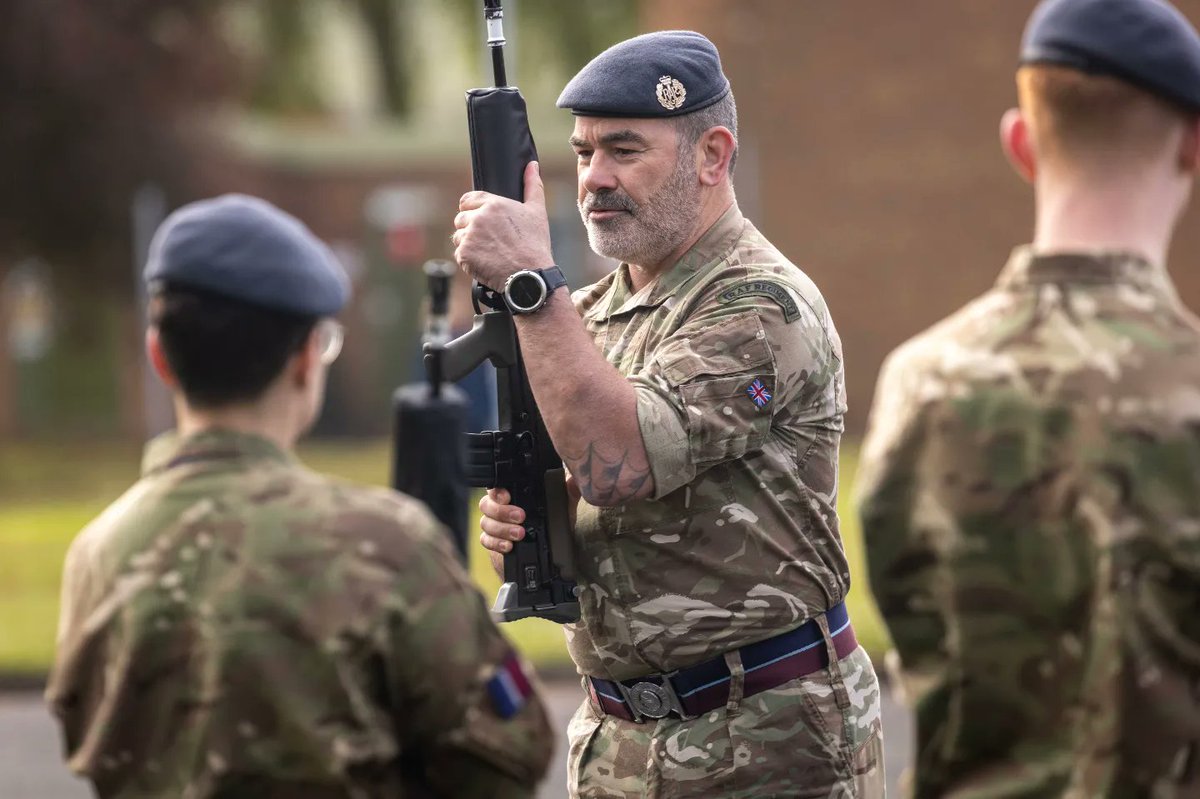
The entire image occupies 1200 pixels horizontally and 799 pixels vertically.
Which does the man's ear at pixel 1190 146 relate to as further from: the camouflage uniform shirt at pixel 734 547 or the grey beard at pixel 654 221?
the grey beard at pixel 654 221

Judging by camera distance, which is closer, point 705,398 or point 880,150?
point 705,398

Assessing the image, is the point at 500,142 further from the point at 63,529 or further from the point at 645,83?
→ the point at 63,529

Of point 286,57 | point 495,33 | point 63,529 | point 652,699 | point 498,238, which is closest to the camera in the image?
point 498,238

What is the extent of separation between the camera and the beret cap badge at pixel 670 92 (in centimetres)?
381

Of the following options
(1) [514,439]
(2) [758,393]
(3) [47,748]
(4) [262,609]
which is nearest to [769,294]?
(2) [758,393]

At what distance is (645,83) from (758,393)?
69 centimetres

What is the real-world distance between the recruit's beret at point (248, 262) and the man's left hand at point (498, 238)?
73 centimetres

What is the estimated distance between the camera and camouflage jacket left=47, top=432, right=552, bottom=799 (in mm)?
2654

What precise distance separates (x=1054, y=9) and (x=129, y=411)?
2846cm

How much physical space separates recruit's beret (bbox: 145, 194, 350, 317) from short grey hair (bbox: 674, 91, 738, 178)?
1176mm

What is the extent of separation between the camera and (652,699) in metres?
3.73

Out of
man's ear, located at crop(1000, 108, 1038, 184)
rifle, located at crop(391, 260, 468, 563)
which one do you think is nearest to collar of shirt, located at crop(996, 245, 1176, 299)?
man's ear, located at crop(1000, 108, 1038, 184)

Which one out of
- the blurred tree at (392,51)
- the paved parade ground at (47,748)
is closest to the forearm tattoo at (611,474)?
the paved parade ground at (47,748)

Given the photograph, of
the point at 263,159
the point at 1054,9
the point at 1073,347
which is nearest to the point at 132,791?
the point at 1073,347
